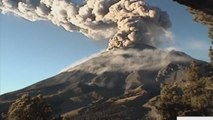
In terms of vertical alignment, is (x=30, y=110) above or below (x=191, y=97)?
above

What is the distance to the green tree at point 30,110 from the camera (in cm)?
5156

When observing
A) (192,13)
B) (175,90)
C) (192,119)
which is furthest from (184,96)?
(192,119)

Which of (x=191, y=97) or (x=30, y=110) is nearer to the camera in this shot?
(x=30, y=110)

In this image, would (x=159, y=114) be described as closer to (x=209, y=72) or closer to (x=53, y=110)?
(x=209, y=72)

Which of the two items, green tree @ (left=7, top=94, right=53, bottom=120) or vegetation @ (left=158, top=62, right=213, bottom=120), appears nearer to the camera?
green tree @ (left=7, top=94, right=53, bottom=120)

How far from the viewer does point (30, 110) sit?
52.4 meters

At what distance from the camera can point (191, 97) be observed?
5681 cm

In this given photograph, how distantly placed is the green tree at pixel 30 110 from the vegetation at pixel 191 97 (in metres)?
15.3

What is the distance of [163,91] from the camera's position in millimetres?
61188

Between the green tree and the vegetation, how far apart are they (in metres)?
15.3

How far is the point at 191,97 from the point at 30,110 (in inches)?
831

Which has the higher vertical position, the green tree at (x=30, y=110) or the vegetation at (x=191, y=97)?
the green tree at (x=30, y=110)

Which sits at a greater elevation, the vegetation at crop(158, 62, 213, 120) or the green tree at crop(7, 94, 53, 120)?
the green tree at crop(7, 94, 53, 120)

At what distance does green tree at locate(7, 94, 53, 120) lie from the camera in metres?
51.6
